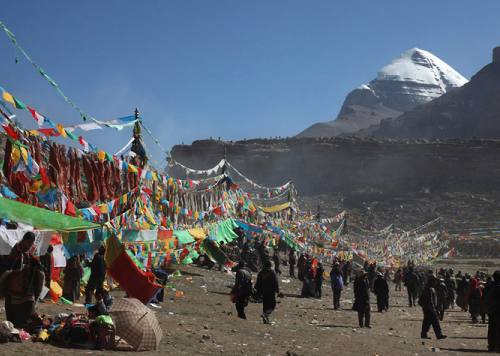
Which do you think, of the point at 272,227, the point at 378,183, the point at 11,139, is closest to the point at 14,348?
the point at 11,139

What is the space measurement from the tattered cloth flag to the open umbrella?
3212mm

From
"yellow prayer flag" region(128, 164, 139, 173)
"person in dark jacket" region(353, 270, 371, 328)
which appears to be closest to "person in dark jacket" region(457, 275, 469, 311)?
"person in dark jacket" region(353, 270, 371, 328)

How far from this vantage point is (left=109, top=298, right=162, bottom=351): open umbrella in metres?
8.78

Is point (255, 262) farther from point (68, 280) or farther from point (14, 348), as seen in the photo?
point (14, 348)

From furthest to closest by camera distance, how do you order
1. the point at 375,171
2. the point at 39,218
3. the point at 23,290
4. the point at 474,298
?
the point at 375,171, the point at 474,298, the point at 39,218, the point at 23,290

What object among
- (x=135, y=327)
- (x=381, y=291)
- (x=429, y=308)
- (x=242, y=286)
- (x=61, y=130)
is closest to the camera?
(x=135, y=327)

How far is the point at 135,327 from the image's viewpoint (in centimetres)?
882

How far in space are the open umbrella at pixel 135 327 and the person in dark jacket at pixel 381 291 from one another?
417 inches

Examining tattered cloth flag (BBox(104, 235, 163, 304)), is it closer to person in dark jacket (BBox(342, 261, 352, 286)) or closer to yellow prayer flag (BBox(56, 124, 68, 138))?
yellow prayer flag (BBox(56, 124, 68, 138))

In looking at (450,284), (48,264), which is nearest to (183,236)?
(48,264)

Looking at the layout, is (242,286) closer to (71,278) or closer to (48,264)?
(71,278)

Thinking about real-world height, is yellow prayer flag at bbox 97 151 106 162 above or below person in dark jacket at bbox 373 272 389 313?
above

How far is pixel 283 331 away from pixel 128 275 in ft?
9.69

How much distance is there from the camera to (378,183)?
Result: 96.1 m
